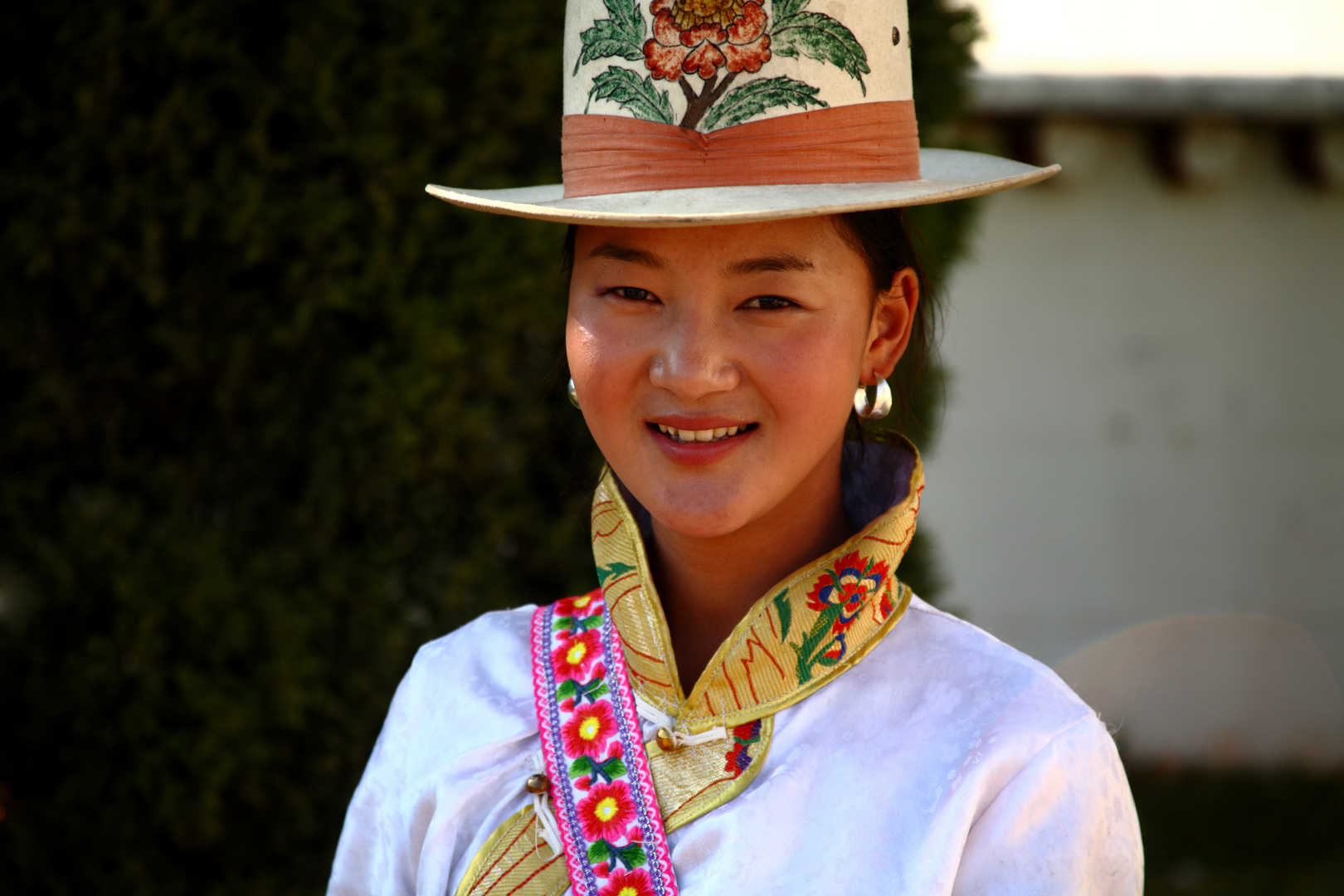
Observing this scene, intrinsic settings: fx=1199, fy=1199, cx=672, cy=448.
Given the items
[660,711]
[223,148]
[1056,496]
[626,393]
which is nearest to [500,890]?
[660,711]

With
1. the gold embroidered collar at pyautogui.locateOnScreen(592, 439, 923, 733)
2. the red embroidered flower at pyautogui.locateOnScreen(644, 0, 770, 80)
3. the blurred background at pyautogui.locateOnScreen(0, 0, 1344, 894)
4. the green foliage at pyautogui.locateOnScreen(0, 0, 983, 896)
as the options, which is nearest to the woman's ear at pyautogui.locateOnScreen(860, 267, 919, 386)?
the gold embroidered collar at pyautogui.locateOnScreen(592, 439, 923, 733)

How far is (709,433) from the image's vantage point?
1.39 meters

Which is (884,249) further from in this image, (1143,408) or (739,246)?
(1143,408)

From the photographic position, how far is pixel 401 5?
2.69m

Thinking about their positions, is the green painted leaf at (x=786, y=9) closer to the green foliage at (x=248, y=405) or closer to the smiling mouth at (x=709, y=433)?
the smiling mouth at (x=709, y=433)

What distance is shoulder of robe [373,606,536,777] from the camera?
63.9 inches

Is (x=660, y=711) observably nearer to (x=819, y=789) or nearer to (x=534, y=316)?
(x=819, y=789)

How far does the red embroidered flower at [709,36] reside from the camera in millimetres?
1340

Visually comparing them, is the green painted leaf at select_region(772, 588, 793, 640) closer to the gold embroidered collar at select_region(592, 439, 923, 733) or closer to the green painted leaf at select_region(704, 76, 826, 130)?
the gold embroidered collar at select_region(592, 439, 923, 733)

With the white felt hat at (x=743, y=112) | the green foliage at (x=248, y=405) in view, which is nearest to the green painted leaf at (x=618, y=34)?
the white felt hat at (x=743, y=112)

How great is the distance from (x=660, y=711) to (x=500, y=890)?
294mm

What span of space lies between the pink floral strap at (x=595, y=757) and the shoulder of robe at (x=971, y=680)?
1.08 ft

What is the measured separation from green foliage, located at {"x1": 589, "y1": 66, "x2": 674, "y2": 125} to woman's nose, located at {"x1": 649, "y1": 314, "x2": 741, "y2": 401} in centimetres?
24

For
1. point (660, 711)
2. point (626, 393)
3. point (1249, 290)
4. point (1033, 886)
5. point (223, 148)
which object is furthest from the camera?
point (1249, 290)
